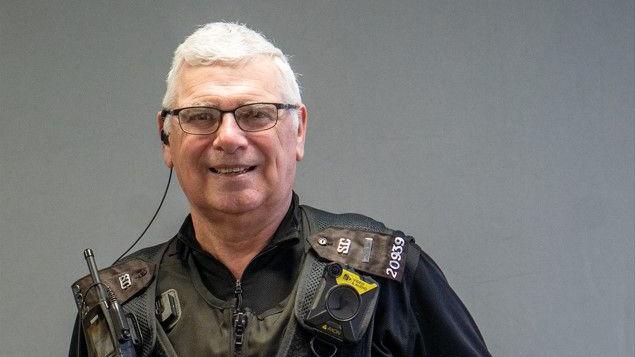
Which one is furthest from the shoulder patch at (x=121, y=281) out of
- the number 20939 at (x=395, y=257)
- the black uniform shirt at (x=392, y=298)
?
the number 20939 at (x=395, y=257)

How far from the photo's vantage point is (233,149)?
116 cm

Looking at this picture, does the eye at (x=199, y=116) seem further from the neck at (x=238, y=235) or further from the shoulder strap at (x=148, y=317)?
the shoulder strap at (x=148, y=317)

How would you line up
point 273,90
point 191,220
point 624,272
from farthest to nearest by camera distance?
point 624,272
point 191,220
point 273,90

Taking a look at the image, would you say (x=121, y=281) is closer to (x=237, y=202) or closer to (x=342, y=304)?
(x=237, y=202)

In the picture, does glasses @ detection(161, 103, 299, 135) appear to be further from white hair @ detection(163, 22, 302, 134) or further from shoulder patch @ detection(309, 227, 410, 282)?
shoulder patch @ detection(309, 227, 410, 282)

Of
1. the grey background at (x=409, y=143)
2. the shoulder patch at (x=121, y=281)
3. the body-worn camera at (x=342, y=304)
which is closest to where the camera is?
the body-worn camera at (x=342, y=304)

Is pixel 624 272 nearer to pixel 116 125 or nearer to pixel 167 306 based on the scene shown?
pixel 167 306

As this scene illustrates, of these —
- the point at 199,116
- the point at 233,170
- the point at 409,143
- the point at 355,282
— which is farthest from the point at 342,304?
the point at 409,143

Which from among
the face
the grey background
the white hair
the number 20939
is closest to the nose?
the face

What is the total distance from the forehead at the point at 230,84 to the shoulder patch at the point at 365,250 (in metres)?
0.27

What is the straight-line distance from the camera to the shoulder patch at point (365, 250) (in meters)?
1.21

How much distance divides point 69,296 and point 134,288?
39cm

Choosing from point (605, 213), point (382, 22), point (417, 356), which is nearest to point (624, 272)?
point (605, 213)

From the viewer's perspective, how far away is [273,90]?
1205 mm
